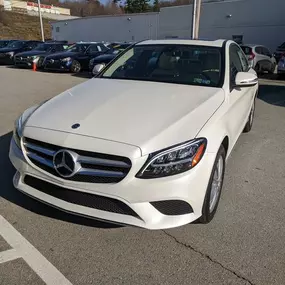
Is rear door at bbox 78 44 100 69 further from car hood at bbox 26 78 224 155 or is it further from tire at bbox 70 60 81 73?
car hood at bbox 26 78 224 155

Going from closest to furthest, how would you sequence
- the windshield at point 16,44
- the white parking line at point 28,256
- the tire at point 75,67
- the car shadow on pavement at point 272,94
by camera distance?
the white parking line at point 28,256 → the car shadow on pavement at point 272,94 → the tire at point 75,67 → the windshield at point 16,44

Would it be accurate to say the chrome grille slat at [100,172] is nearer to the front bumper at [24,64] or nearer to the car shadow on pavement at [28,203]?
the car shadow on pavement at [28,203]

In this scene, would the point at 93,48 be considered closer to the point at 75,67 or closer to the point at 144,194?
the point at 75,67

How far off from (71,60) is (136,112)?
13360 mm

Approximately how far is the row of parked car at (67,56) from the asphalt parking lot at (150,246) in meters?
10.8

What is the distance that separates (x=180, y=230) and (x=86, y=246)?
83 centimetres

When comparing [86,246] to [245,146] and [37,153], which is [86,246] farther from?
[245,146]

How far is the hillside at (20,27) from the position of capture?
63.7 m

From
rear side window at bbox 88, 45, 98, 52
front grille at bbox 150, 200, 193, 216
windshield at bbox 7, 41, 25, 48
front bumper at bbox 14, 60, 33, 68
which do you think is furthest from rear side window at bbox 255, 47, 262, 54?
windshield at bbox 7, 41, 25, 48

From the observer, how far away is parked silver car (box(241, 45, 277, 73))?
14156 millimetres

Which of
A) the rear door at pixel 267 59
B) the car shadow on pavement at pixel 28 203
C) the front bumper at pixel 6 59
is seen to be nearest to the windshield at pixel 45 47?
the front bumper at pixel 6 59

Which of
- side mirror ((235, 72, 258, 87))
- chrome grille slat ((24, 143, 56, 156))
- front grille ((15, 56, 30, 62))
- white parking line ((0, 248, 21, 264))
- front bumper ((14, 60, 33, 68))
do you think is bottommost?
front bumper ((14, 60, 33, 68))

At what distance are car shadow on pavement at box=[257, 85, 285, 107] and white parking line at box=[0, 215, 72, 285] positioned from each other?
7310 millimetres

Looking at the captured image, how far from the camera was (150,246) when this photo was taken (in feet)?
9.06
